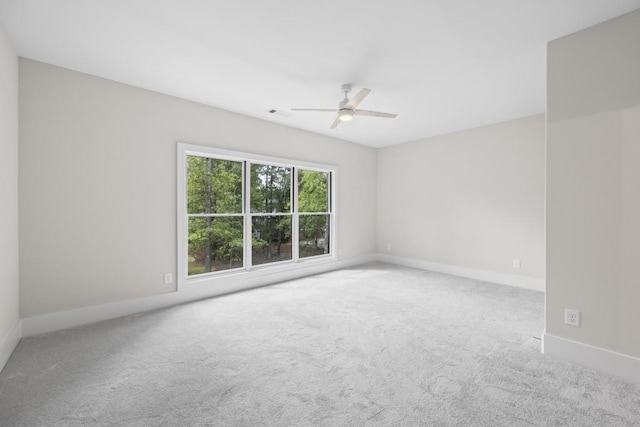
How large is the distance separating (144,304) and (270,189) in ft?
8.03

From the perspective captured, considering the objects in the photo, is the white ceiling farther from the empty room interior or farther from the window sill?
the window sill

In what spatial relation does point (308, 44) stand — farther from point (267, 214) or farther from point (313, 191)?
point (313, 191)

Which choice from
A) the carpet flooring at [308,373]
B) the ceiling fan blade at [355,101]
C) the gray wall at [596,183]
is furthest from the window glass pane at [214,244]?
the gray wall at [596,183]

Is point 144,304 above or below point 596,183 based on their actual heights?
below

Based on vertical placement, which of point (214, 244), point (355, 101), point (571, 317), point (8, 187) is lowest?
point (571, 317)

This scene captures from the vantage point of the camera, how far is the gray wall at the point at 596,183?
2.07m

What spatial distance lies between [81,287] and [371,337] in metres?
3.05

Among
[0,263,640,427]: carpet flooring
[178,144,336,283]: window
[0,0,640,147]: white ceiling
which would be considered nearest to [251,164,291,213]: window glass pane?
[178,144,336,283]: window

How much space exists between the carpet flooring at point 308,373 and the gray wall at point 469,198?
5.36ft

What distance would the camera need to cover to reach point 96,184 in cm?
306

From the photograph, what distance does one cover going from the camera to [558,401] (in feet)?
5.99

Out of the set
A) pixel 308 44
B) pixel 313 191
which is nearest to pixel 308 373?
pixel 308 44

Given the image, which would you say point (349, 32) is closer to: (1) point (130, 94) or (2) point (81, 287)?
(1) point (130, 94)

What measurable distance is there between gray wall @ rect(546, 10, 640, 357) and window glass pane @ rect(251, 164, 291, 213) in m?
3.69
